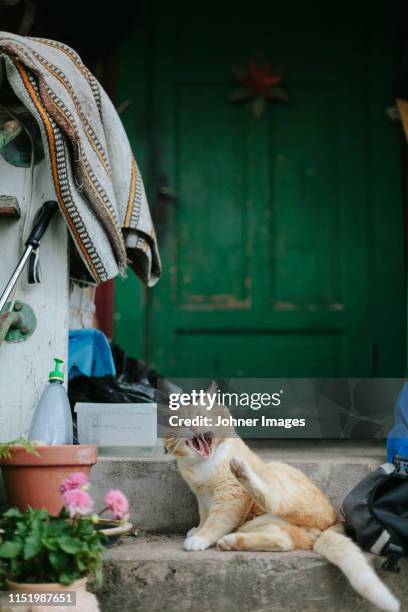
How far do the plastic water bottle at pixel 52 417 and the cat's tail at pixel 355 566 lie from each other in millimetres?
871

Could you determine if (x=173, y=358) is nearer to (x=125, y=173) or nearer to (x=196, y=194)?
(x=196, y=194)

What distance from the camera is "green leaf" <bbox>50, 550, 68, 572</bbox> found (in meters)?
2.12

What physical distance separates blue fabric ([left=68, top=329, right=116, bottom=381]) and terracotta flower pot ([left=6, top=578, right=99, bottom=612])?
1.41 meters

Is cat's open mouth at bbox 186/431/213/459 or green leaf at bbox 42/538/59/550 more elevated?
cat's open mouth at bbox 186/431/213/459

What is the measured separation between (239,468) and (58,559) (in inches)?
25.3

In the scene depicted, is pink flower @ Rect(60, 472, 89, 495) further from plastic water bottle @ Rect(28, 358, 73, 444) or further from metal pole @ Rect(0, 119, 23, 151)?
metal pole @ Rect(0, 119, 23, 151)

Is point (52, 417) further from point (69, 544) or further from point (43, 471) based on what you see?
point (69, 544)

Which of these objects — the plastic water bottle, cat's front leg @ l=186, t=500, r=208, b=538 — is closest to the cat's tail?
cat's front leg @ l=186, t=500, r=208, b=538

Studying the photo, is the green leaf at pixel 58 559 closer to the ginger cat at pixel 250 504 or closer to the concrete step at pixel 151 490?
→ the ginger cat at pixel 250 504

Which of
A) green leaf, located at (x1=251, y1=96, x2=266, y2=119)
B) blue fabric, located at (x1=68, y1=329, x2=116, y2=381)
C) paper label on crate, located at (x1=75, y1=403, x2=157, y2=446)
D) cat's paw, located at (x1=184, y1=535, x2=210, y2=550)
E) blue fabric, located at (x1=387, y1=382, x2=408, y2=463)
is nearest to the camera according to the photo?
cat's paw, located at (x1=184, y1=535, x2=210, y2=550)

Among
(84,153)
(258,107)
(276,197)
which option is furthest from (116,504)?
Result: (258,107)

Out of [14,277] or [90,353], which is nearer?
[14,277]

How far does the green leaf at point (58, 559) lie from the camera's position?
2121 millimetres

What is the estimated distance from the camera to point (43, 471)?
2475 millimetres
